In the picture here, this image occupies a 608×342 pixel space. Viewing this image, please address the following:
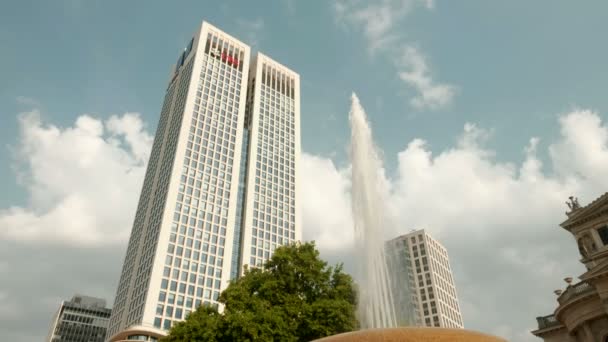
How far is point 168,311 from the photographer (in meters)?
66.6

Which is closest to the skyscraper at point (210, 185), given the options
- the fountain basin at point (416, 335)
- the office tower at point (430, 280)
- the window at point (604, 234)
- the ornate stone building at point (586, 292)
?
the office tower at point (430, 280)

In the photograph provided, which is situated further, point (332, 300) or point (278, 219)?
point (278, 219)

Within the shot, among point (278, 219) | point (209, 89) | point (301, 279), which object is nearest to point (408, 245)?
point (278, 219)

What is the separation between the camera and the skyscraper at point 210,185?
234 ft

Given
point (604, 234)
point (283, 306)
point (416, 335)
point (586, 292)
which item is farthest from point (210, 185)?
point (416, 335)

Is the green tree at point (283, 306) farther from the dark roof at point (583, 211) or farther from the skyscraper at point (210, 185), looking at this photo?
the skyscraper at point (210, 185)

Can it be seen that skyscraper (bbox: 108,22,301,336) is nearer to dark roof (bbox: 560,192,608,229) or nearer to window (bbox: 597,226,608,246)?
dark roof (bbox: 560,192,608,229)

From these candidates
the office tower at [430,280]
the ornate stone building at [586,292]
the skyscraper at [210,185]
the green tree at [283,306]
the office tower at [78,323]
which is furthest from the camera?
the office tower at [78,323]

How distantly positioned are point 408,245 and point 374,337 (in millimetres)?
118923

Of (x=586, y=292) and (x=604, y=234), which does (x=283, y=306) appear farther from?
(x=604, y=234)

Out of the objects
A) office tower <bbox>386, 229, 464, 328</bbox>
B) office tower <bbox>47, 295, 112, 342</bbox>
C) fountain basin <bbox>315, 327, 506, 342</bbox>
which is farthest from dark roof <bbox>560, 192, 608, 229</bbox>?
office tower <bbox>47, 295, 112, 342</bbox>

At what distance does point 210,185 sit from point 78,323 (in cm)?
8190

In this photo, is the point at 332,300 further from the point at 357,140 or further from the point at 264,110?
the point at 264,110

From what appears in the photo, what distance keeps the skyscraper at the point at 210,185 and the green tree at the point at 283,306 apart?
4141 centimetres
